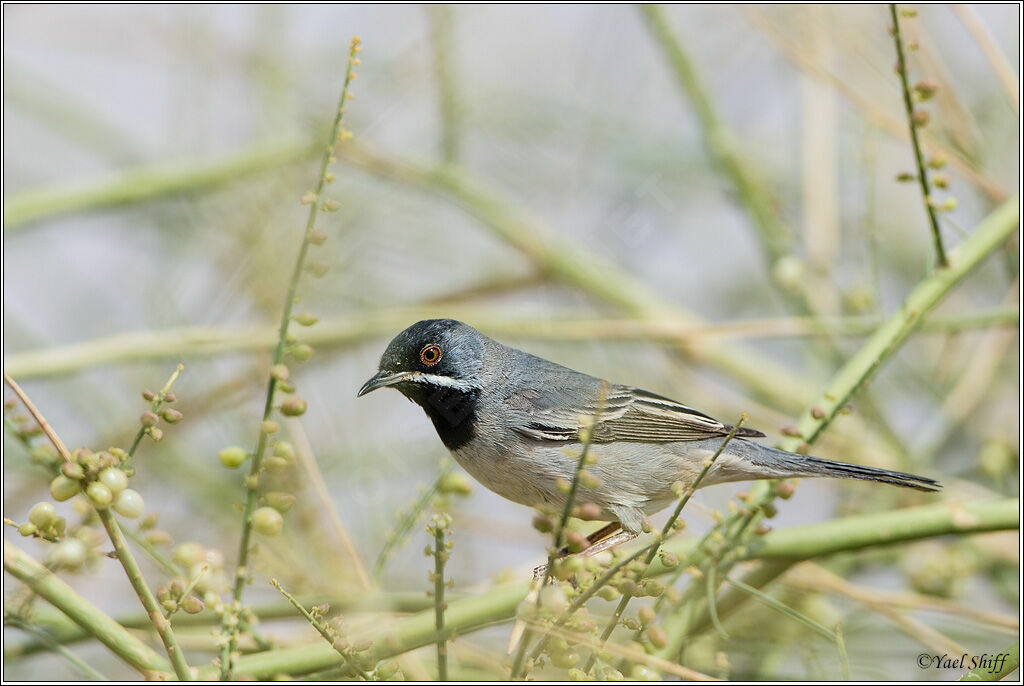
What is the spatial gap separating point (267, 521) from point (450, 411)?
649 mm

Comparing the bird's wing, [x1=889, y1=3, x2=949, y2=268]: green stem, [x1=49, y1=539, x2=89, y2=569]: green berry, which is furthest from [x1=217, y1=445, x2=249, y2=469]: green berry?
[x1=889, y1=3, x2=949, y2=268]: green stem

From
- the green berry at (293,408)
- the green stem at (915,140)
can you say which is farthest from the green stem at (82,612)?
the green stem at (915,140)

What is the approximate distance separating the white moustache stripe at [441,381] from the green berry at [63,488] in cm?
72

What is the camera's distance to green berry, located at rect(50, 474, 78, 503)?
148 centimetres

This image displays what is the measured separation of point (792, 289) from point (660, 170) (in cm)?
108

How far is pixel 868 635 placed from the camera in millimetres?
2697

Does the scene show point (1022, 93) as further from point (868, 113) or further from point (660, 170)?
point (660, 170)

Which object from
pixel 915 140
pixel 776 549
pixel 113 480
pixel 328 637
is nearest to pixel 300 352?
pixel 113 480

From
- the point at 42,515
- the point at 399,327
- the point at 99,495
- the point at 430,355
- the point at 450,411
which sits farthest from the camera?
the point at 399,327

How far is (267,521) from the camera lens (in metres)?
1.59

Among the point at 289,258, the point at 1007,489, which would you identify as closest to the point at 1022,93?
the point at 1007,489

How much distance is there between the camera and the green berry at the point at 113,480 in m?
1.46

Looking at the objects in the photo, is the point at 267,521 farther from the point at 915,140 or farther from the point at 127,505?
the point at 915,140

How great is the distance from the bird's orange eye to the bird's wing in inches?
10.1
